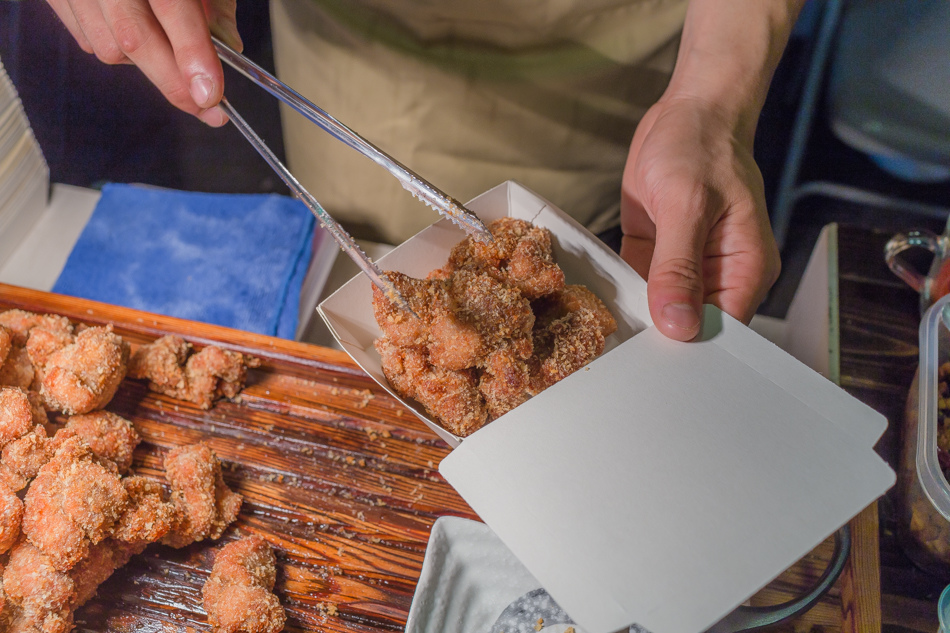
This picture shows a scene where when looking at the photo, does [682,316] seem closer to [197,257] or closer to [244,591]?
[244,591]

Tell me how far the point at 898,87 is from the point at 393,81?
180cm

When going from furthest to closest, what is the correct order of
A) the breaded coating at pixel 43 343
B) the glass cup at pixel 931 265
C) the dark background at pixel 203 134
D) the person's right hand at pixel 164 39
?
the dark background at pixel 203 134 < the glass cup at pixel 931 265 < the breaded coating at pixel 43 343 < the person's right hand at pixel 164 39

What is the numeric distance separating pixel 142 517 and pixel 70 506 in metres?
0.11

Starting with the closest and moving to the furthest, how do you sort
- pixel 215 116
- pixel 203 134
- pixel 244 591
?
pixel 244 591 < pixel 215 116 < pixel 203 134

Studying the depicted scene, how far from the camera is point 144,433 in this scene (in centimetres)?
134

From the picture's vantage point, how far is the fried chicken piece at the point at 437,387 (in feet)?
3.40

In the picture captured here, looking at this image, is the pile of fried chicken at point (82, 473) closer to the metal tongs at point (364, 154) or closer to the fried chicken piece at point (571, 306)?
the metal tongs at point (364, 154)

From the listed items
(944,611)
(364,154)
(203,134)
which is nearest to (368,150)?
(364,154)

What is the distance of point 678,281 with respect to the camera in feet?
3.31

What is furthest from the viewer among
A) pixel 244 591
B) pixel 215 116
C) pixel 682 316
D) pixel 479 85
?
pixel 479 85

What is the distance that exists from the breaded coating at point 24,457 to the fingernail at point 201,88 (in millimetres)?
677

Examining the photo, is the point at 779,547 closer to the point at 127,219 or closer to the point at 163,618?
the point at 163,618

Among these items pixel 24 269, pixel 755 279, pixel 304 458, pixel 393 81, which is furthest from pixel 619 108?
pixel 24 269

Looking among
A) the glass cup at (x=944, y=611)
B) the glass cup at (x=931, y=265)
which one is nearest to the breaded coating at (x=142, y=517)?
the glass cup at (x=944, y=611)
